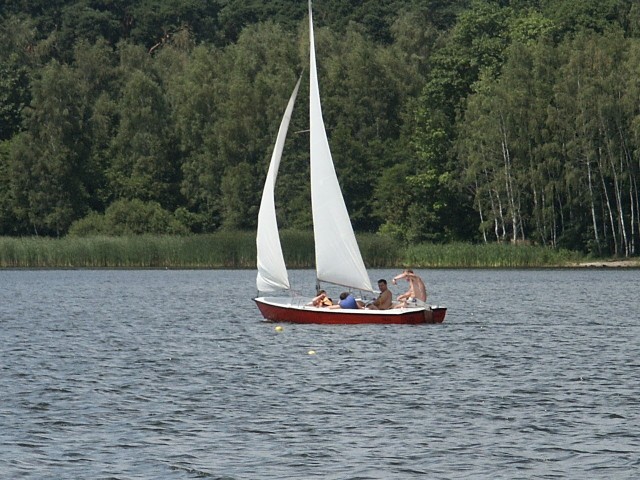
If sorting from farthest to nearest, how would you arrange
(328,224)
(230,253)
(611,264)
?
(611,264)
(230,253)
(328,224)

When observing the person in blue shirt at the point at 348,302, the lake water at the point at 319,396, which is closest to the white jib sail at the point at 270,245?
the lake water at the point at 319,396

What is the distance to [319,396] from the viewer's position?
90.3ft

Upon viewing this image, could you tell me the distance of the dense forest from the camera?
298ft

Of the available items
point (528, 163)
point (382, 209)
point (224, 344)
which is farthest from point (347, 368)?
point (382, 209)

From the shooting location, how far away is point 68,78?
373ft

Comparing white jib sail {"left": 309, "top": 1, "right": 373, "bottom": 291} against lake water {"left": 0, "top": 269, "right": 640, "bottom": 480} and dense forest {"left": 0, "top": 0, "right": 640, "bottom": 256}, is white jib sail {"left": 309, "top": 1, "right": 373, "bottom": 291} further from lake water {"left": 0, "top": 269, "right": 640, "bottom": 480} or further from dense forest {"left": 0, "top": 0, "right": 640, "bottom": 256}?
dense forest {"left": 0, "top": 0, "right": 640, "bottom": 256}

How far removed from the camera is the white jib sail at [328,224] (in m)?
41.3

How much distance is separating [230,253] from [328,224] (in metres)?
45.3

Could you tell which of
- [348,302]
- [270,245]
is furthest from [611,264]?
[348,302]

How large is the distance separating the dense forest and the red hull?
158 ft

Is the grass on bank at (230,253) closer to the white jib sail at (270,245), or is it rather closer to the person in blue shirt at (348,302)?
the white jib sail at (270,245)

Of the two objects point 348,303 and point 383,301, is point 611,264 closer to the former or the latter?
point 383,301

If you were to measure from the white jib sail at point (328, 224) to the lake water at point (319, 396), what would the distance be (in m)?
1.42

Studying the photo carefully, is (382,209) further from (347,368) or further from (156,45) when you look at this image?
(347,368)
